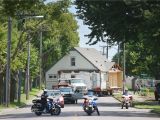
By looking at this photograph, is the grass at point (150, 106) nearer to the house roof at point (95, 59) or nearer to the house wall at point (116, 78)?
the house wall at point (116, 78)

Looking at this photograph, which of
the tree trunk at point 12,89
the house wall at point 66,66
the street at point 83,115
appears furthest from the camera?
the house wall at point 66,66

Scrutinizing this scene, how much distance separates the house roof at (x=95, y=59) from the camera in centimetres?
10869

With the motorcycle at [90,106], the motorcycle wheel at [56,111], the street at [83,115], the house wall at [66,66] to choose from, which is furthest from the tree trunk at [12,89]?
the house wall at [66,66]

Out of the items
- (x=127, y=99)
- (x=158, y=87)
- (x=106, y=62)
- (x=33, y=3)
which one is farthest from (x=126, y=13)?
(x=106, y=62)

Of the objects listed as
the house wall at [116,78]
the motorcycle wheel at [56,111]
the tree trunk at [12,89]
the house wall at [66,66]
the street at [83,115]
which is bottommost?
the street at [83,115]

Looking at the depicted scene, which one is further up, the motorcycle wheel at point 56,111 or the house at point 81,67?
the house at point 81,67

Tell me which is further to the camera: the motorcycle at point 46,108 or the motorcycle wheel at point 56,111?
the motorcycle at point 46,108

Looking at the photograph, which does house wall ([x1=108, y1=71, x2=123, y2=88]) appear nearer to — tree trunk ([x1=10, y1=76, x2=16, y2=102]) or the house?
the house

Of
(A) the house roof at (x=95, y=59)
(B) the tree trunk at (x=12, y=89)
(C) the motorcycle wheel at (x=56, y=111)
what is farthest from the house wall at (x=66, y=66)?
(C) the motorcycle wheel at (x=56, y=111)

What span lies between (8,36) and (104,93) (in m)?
41.7

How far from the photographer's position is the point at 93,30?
41.1 meters

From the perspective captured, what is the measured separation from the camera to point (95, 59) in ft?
368

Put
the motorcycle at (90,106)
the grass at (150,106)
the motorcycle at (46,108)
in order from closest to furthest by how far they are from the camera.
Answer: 1. the motorcycle at (90,106)
2. the motorcycle at (46,108)
3. the grass at (150,106)

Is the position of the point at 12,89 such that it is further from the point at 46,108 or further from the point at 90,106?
the point at 90,106
